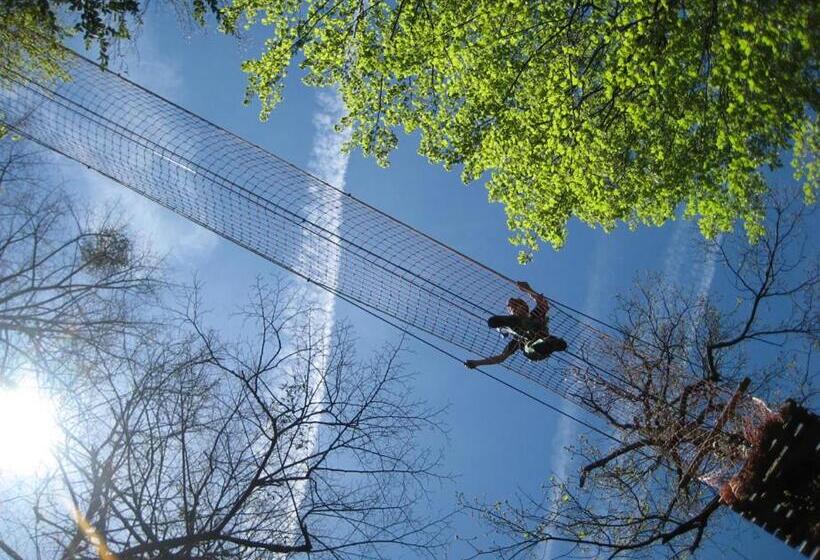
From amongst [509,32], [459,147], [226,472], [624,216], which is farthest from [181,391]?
[624,216]

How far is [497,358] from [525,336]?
407 millimetres

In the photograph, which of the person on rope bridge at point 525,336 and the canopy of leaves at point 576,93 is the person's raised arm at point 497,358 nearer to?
the person on rope bridge at point 525,336

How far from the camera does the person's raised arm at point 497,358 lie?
6.61 meters

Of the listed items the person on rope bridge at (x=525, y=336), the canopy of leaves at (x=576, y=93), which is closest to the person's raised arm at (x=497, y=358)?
the person on rope bridge at (x=525, y=336)

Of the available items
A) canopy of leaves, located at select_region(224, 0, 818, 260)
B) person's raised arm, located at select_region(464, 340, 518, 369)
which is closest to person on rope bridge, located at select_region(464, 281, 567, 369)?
person's raised arm, located at select_region(464, 340, 518, 369)

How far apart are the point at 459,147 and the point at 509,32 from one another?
233 centimetres

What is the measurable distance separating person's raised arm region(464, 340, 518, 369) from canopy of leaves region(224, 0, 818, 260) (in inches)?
122

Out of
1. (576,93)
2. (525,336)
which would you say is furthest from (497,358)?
(576,93)

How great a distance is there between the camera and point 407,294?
599 cm

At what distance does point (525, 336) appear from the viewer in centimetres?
671

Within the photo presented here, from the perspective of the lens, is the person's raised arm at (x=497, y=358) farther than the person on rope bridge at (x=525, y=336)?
Yes

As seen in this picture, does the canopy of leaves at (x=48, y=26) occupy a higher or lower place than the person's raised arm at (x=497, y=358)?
higher

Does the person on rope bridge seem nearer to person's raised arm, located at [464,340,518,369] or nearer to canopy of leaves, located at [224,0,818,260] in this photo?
person's raised arm, located at [464,340,518,369]

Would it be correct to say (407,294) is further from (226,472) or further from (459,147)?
(459,147)
